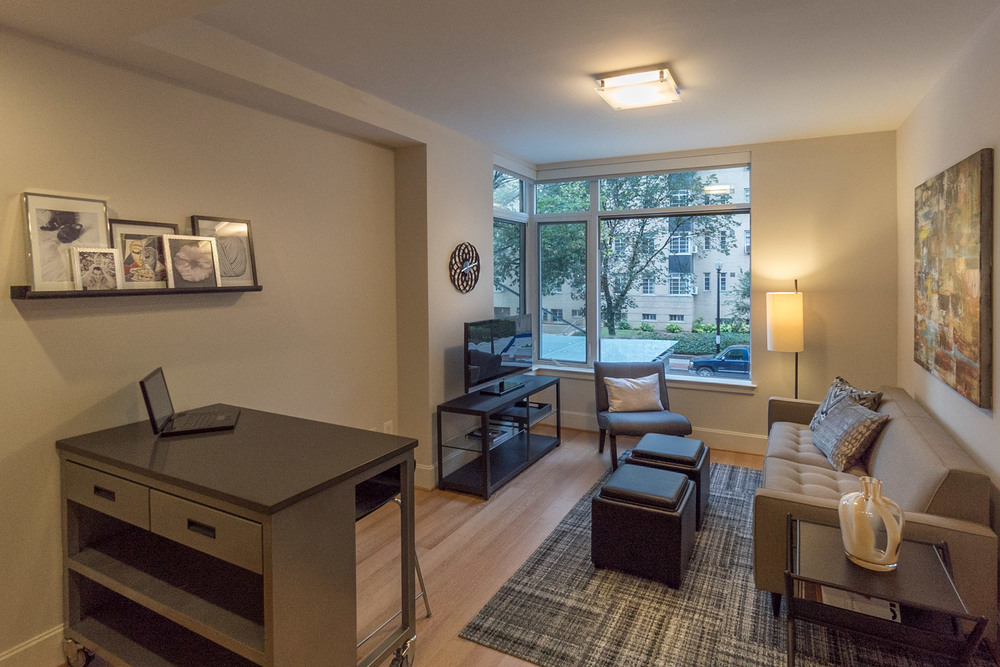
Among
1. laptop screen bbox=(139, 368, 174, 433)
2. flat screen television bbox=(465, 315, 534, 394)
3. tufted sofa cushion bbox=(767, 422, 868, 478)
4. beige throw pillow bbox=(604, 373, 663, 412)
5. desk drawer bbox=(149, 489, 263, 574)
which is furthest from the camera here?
beige throw pillow bbox=(604, 373, 663, 412)

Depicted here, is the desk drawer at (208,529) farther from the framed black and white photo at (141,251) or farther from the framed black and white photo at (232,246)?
the framed black and white photo at (232,246)

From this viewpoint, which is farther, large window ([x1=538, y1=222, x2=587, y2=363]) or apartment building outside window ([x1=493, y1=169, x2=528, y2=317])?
large window ([x1=538, y1=222, x2=587, y2=363])

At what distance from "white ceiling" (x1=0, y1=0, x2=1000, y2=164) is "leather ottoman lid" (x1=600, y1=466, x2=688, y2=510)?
2.08 meters

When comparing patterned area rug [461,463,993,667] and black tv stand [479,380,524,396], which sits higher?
black tv stand [479,380,524,396]

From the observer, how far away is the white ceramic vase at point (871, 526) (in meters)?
1.86

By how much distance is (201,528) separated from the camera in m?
1.71

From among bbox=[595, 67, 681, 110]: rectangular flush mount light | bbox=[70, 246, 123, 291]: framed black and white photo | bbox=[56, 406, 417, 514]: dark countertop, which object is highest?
bbox=[595, 67, 681, 110]: rectangular flush mount light

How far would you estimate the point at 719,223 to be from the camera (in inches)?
187

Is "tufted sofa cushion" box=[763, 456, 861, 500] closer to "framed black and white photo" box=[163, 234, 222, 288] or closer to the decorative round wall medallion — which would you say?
the decorative round wall medallion

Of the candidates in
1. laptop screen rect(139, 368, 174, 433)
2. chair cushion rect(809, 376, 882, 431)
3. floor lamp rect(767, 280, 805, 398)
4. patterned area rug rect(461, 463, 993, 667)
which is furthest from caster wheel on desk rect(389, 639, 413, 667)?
floor lamp rect(767, 280, 805, 398)

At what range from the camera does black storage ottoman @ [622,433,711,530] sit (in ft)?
10.4

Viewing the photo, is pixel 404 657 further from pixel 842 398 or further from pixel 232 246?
pixel 842 398

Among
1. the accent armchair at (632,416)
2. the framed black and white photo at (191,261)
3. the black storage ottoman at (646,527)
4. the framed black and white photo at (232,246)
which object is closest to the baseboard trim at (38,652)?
the framed black and white photo at (191,261)

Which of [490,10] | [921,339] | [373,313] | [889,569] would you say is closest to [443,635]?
[889,569]
